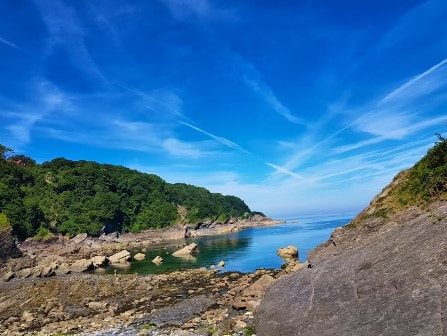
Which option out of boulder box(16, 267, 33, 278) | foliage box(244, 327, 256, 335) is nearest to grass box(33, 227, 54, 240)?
boulder box(16, 267, 33, 278)

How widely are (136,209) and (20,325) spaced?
136610 mm

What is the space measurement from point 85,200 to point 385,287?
471 ft

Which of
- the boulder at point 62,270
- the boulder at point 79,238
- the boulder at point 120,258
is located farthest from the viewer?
the boulder at point 79,238

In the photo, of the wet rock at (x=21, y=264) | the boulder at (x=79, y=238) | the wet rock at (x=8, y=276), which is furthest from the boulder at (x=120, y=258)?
the boulder at (x=79, y=238)

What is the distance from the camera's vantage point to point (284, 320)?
1803 centimetres

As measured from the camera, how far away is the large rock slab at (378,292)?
1217 centimetres

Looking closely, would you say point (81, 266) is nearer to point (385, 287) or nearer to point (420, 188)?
point (420, 188)

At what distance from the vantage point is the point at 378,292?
1435cm

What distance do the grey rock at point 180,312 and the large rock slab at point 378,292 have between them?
9.95 meters

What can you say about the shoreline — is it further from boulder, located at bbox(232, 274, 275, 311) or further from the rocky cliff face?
boulder, located at bbox(232, 274, 275, 311)

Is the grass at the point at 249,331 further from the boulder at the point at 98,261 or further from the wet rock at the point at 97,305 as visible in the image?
the boulder at the point at 98,261

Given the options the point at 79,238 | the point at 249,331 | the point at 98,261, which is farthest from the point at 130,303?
the point at 79,238

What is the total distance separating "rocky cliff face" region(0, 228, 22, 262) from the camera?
232ft

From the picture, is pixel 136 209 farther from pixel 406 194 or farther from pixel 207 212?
pixel 406 194
